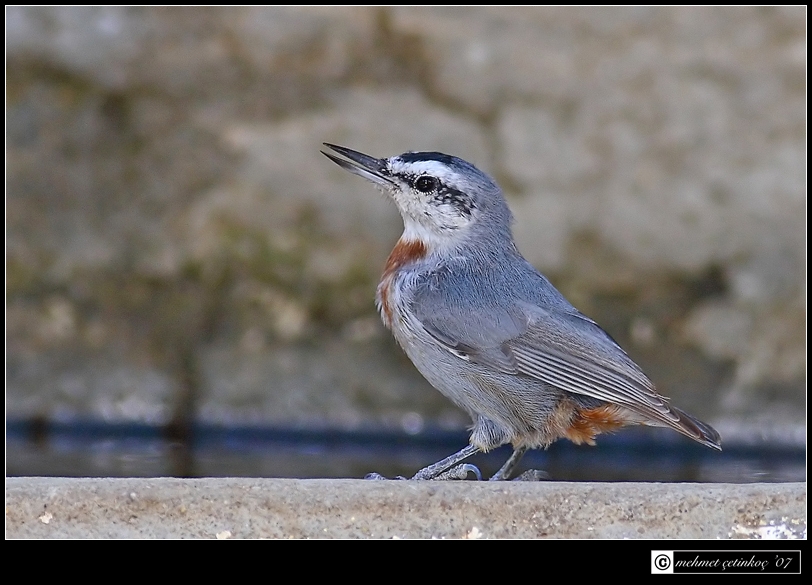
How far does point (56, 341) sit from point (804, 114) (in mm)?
5034

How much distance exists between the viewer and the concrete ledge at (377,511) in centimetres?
321

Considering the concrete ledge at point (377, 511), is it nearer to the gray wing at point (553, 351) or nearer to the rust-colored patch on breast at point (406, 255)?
the gray wing at point (553, 351)

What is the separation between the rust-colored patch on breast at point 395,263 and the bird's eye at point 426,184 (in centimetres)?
22

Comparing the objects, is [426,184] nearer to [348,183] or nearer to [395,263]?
[395,263]

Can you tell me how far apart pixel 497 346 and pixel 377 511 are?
1247 mm

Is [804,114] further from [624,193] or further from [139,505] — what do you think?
[139,505]

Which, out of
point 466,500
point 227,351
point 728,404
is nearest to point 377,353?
point 227,351

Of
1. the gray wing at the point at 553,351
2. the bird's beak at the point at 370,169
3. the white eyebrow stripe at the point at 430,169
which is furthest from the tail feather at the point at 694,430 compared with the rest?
the bird's beak at the point at 370,169

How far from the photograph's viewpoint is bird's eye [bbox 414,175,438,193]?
15.5 feet

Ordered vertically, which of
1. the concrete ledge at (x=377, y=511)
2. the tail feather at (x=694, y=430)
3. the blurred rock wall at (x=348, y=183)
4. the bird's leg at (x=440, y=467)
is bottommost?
the concrete ledge at (x=377, y=511)

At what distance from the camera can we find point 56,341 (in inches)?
285

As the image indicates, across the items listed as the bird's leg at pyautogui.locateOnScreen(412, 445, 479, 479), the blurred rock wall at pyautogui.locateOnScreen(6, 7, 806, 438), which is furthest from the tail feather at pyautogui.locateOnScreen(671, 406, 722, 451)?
the blurred rock wall at pyautogui.locateOnScreen(6, 7, 806, 438)

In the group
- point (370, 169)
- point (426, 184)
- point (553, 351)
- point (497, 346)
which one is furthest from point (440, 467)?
point (370, 169)

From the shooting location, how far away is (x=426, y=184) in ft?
15.5
